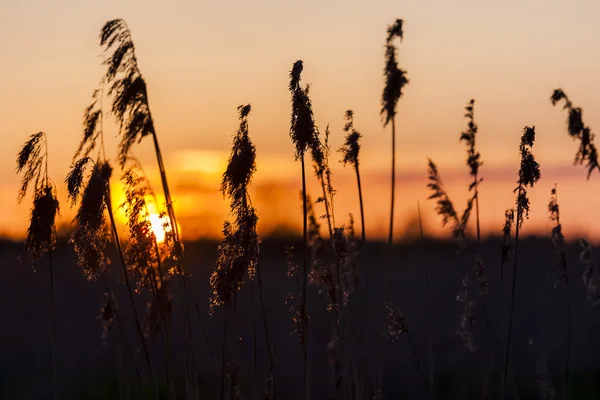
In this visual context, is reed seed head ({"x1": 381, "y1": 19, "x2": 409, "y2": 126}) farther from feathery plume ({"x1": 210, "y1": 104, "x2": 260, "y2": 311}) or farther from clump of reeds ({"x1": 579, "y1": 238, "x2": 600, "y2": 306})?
clump of reeds ({"x1": 579, "y1": 238, "x2": 600, "y2": 306})

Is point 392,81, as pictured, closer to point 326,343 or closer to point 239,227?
point 239,227

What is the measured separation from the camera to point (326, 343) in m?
13.4

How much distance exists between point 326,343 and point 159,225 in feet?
30.6

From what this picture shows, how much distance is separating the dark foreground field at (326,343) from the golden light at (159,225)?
3.01 feet

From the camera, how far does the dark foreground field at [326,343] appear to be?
23.2ft

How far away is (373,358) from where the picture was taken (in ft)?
16.8

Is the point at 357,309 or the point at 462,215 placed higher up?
the point at 462,215

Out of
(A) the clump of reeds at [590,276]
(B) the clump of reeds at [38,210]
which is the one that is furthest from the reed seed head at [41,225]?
(A) the clump of reeds at [590,276]

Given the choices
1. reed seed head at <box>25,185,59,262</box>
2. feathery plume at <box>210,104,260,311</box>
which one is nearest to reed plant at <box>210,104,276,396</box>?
feathery plume at <box>210,104,260,311</box>

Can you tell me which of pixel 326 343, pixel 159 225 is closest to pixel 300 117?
pixel 159 225

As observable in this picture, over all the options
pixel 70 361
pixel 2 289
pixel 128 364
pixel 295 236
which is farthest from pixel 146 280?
pixel 295 236

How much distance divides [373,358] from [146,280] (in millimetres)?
1398

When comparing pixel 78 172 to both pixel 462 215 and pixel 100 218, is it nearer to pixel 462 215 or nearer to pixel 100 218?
pixel 100 218

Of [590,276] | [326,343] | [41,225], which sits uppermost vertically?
[41,225]
